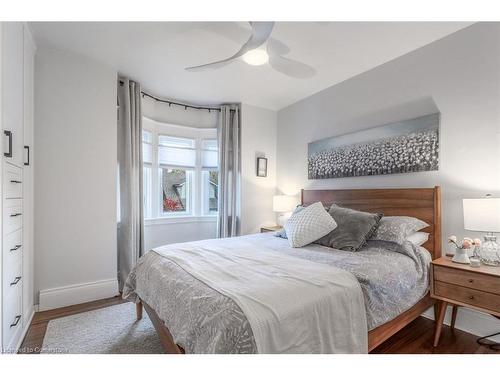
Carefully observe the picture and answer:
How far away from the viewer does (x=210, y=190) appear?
4211mm

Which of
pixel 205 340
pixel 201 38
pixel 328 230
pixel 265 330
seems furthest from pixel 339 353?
pixel 201 38

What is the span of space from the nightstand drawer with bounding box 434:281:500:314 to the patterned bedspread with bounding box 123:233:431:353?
106 mm

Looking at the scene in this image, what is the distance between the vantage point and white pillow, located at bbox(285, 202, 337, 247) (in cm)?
232

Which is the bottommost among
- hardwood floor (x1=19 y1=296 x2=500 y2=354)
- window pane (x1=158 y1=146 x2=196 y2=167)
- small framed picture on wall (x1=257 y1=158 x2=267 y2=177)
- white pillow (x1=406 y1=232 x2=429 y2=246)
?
hardwood floor (x1=19 y1=296 x2=500 y2=354)

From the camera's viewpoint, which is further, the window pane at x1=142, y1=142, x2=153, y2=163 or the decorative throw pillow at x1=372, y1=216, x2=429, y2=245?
the window pane at x1=142, y1=142, x2=153, y2=163

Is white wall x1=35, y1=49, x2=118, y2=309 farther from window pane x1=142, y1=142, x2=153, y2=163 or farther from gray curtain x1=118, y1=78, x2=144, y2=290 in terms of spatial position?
window pane x1=142, y1=142, x2=153, y2=163

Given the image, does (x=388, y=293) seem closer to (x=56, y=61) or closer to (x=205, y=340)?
(x=205, y=340)

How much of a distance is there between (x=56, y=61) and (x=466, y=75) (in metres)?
3.85

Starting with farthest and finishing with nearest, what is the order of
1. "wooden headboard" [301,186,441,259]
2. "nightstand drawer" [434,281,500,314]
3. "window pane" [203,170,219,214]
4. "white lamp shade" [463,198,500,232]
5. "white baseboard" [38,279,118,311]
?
"window pane" [203,170,219,214], "white baseboard" [38,279,118,311], "wooden headboard" [301,186,441,259], "white lamp shade" [463,198,500,232], "nightstand drawer" [434,281,500,314]

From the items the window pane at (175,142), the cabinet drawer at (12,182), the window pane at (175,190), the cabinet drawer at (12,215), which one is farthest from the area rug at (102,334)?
the window pane at (175,142)

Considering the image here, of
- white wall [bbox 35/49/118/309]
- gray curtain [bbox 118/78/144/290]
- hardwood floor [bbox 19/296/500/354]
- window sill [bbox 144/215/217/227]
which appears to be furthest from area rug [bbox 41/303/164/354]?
window sill [bbox 144/215/217/227]
